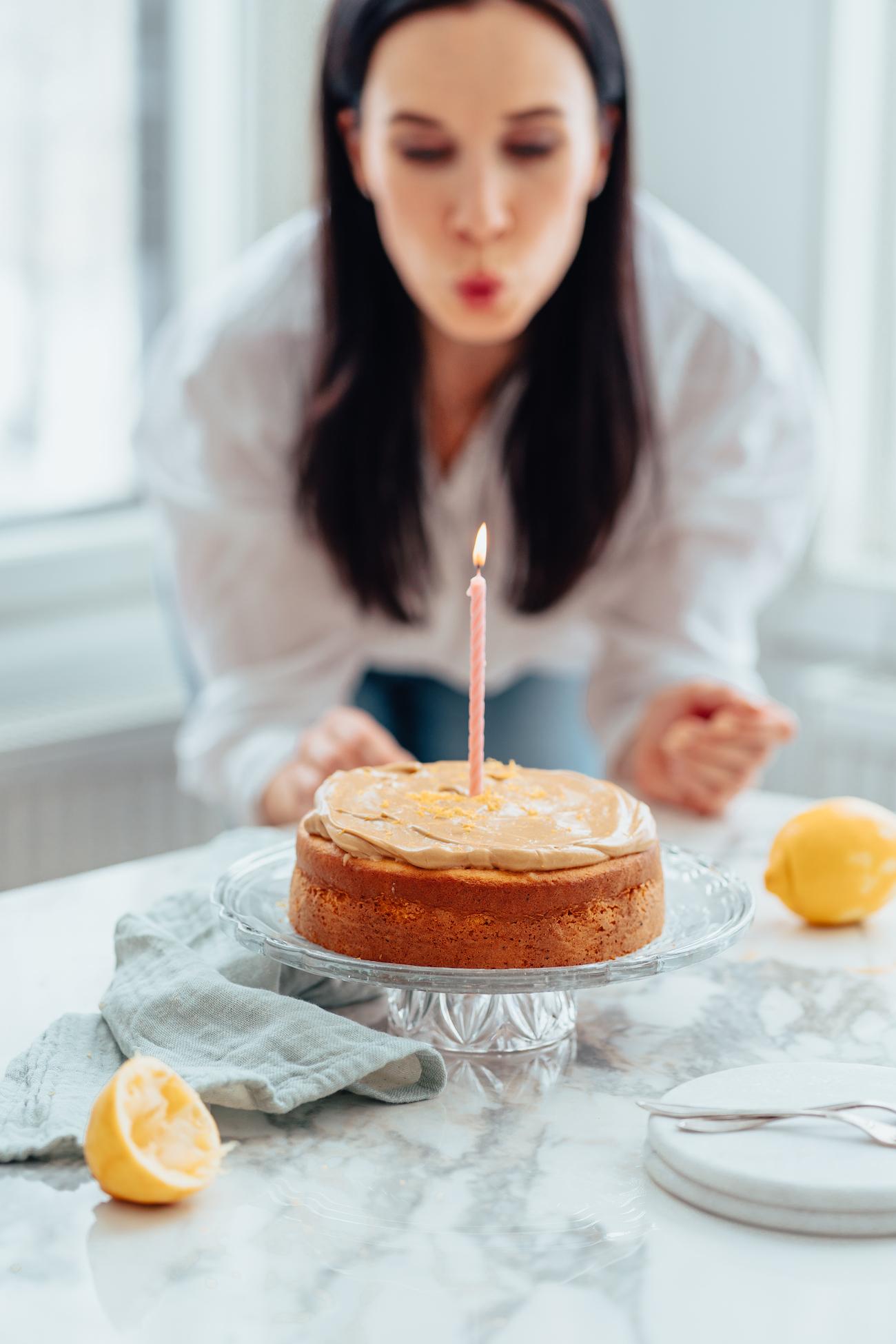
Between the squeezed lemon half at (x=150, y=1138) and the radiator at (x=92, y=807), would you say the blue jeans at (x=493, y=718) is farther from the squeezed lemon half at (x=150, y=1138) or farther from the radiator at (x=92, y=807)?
→ the squeezed lemon half at (x=150, y=1138)

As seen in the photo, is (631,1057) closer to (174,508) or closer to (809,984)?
(809,984)

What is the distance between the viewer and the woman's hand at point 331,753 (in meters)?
1.29

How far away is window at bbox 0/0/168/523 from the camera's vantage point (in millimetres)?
2303

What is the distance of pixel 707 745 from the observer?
52.5 inches

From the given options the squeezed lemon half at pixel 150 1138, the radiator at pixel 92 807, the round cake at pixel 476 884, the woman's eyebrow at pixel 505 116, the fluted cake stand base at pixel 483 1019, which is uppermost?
the woman's eyebrow at pixel 505 116

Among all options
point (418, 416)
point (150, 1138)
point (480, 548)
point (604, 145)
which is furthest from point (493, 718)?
point (150, 1138)

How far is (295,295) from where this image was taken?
168 cm

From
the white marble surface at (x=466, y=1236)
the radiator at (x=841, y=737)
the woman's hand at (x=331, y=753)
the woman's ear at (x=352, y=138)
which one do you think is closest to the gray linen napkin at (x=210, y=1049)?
the white marble surface at (x=466, y=1236)

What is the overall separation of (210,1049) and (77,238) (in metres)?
1.83

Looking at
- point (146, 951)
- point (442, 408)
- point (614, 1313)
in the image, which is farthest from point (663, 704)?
point (614, 1313)

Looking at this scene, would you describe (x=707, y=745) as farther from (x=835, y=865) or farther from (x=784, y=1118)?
(x=784, y=1118)

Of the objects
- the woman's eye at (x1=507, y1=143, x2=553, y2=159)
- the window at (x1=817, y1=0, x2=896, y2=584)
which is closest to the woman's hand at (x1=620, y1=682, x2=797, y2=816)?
the woman's eye at (x1=507, y1=143, x2=553, y2=159)

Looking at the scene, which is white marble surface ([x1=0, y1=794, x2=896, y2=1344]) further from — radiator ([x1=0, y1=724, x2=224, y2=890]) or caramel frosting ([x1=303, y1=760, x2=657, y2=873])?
radiator ([x1=0, y1=724, x2=224, y2=890])

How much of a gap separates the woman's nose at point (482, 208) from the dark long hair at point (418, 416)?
0.25 metres
